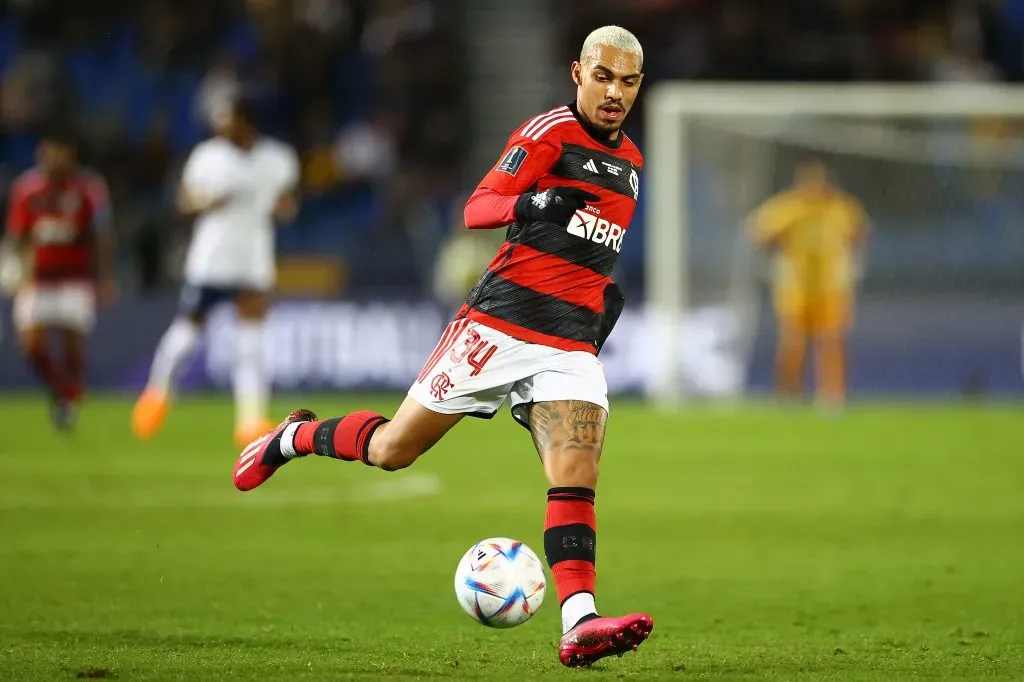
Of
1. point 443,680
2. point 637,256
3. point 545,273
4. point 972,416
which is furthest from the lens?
point 637,256

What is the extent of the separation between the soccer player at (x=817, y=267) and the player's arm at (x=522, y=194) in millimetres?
12259

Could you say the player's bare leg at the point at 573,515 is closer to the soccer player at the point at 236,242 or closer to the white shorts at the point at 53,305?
the soccer player at the point at 236,242

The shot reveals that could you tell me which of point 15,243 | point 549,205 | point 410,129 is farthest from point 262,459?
point 410,129

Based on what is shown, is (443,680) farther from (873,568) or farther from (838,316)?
(838,316)

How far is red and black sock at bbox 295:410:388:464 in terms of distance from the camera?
18.8ft

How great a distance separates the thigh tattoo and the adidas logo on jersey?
0.52 m

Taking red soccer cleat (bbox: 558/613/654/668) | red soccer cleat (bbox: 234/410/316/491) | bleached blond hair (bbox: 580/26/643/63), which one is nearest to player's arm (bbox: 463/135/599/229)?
bleached blond hair (bbox: 580/26/643/63)

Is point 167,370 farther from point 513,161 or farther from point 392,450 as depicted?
point 513,161

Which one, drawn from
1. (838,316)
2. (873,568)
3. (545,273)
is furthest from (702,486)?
(838,316)

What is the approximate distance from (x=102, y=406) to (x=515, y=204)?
13.0 metres

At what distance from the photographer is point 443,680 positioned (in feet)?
16.1

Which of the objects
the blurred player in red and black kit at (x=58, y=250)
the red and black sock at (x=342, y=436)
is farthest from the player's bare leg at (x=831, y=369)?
the red and black sock at (x=342, y=436)

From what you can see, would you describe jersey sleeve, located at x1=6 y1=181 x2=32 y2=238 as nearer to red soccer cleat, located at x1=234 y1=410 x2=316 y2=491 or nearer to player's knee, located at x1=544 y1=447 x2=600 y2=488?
red soccer cleat, located at x1=234 y1=410 x2=316 y2=491

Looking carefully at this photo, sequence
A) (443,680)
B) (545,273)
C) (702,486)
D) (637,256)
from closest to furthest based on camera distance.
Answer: (443,680) < (545,273) < (702,486) < (637,256)
